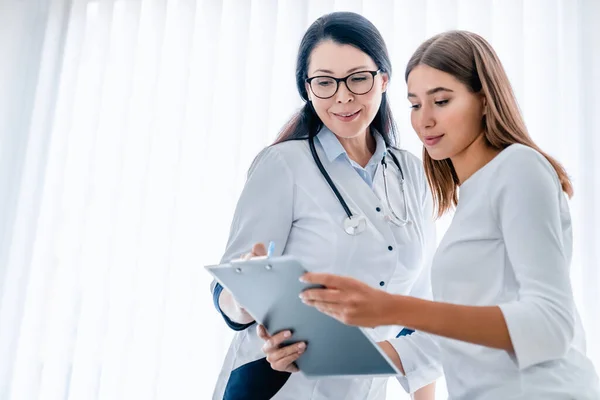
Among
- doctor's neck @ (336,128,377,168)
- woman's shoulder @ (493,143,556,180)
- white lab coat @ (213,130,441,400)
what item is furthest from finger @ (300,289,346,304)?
doctor's neck @ (336,128,377,168)

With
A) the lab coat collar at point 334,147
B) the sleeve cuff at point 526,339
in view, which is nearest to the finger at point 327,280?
the sleeve cuff at point 526,339

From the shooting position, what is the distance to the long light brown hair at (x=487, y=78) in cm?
115

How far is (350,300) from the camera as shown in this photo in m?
0.93

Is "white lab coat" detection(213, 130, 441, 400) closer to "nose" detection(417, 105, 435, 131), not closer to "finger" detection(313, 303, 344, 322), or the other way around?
"nose" detection(417, 105, 435, 131)

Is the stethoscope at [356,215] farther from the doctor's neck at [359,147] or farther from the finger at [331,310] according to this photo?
the finger at [331,310]

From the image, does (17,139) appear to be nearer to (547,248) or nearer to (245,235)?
(245,235)

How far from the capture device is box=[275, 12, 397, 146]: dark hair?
1.58 metres

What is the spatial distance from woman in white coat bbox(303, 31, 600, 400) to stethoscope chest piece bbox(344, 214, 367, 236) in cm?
29

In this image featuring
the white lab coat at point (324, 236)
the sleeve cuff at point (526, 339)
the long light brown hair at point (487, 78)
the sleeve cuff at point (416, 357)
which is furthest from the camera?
the white lab coat at point (324, 236)

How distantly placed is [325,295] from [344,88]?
29.8 inches

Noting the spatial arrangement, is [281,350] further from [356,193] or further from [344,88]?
[344,88]

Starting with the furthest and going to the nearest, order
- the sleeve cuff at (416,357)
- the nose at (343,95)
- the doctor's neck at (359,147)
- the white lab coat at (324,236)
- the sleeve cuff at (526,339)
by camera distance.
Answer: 1. the doctor's neck at (359,147)
2. the nose at (343,95)
3. the white lab coat at (324,236)
4. the sleeve cuff at (416,357)
5. the sleeve cuff at (526,339)

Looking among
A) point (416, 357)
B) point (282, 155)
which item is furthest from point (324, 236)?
point (416, 357)

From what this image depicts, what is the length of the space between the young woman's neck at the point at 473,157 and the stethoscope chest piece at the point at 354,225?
11.6 inches
